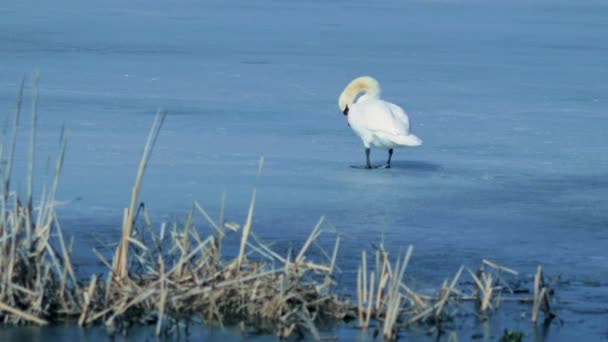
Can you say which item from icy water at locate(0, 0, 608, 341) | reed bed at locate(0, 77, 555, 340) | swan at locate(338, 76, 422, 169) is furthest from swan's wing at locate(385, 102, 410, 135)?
reed bed at locate(0, 77, 555, 340)

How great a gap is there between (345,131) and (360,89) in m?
0.67

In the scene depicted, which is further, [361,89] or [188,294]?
[361,89]

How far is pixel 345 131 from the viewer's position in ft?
32.2

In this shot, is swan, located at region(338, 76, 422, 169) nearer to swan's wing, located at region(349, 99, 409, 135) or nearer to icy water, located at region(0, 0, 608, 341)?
swan's wing, located at region(349, 99, 409, 135)

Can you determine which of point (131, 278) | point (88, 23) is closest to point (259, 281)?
point (131, 278)

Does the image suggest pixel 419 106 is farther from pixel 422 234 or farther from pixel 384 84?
pixel 422 234

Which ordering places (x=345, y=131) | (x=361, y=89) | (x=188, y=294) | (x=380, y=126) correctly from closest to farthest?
(x=188, y=294) → (x=380, y=126) → (x=361, y=89) → (x=345, y=131)

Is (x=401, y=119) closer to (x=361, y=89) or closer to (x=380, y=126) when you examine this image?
(x=380, y=126)

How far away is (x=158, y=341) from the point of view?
4.52 metres

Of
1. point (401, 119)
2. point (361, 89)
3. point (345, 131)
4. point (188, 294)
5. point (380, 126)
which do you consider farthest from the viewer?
point (345, 131)

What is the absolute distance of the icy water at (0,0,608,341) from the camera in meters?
6.32

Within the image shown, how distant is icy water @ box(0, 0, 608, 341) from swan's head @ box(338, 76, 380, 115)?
0.27 m

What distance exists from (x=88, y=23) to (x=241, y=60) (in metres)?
4.48

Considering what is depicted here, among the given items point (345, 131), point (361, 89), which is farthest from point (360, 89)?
point (345, 131)
